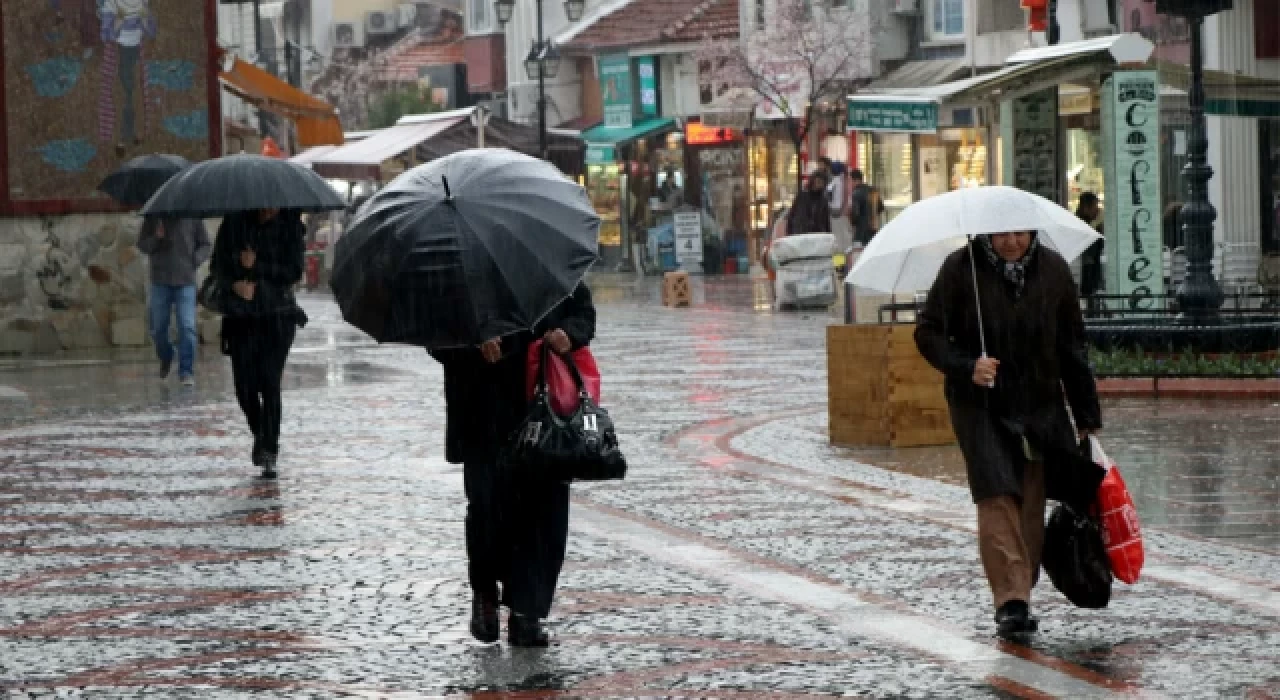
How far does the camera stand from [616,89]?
5753 cm

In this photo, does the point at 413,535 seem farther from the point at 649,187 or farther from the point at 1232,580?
the point at 649,187

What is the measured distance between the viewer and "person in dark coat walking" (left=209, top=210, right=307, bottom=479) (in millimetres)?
13977

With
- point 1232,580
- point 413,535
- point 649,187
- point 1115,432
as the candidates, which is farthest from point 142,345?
point 649,187

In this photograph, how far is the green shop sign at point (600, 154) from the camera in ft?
179

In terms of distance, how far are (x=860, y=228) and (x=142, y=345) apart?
13.4m

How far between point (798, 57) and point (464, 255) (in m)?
40.4

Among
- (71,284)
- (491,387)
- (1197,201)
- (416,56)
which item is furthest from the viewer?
(416,56)

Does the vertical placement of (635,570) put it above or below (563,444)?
below

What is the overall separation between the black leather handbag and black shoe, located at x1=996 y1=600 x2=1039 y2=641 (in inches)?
54.7

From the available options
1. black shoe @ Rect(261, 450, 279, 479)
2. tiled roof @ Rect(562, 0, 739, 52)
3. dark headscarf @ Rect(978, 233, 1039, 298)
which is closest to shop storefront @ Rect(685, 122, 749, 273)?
tiled roof @ Rect(562, 0, 739, 52)

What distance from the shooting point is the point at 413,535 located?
11.6 meters

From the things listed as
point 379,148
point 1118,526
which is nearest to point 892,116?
point 379,148

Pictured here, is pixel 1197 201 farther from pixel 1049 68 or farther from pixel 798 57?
pixel 798 57

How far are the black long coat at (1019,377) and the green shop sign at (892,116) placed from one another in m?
20.8
